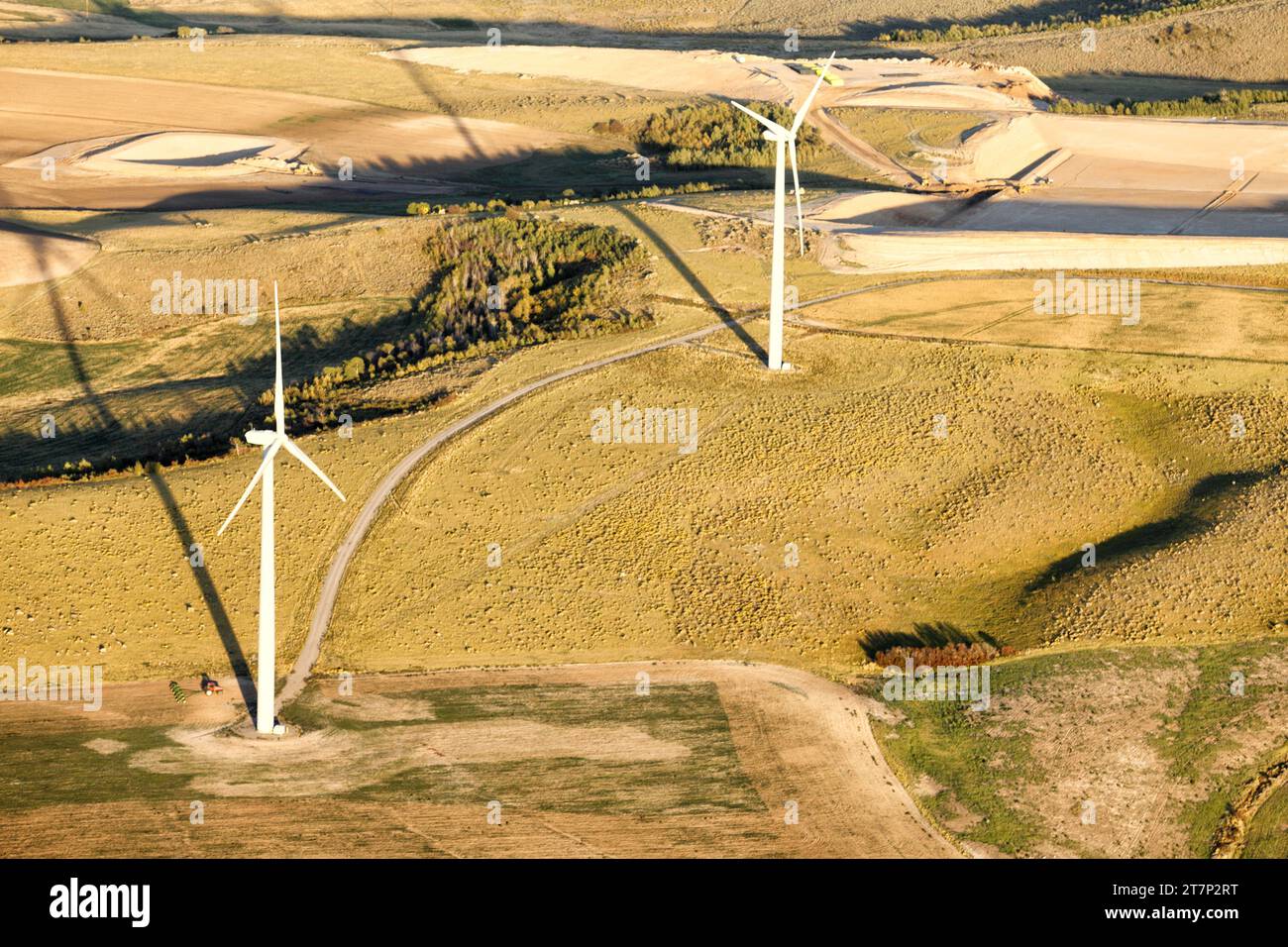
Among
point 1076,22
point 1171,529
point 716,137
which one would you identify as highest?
point 1076,22

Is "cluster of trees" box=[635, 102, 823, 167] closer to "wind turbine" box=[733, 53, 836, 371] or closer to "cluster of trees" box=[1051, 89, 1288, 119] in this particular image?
"cluster of trees" box=[1051, 89, 1288, 119]

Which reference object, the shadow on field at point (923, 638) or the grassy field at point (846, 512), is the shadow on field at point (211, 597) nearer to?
the grassy field at point (846, 512)

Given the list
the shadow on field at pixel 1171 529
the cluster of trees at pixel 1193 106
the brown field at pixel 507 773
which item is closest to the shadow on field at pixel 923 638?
the brown field at pixel 507 773

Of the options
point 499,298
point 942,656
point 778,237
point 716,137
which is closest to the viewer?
point 942,656

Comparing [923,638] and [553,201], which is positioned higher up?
[553,201]

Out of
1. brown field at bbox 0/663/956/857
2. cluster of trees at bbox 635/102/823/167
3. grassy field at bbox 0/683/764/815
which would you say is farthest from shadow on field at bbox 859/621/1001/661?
cluster of trees at bbox 635/102/823/167

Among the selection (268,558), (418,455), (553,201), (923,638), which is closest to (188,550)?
(418,455)

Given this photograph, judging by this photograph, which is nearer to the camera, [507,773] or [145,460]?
[507,773]

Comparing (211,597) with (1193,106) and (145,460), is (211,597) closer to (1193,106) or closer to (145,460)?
(145,460)

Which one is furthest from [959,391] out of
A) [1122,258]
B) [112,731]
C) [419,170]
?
[419,170]
